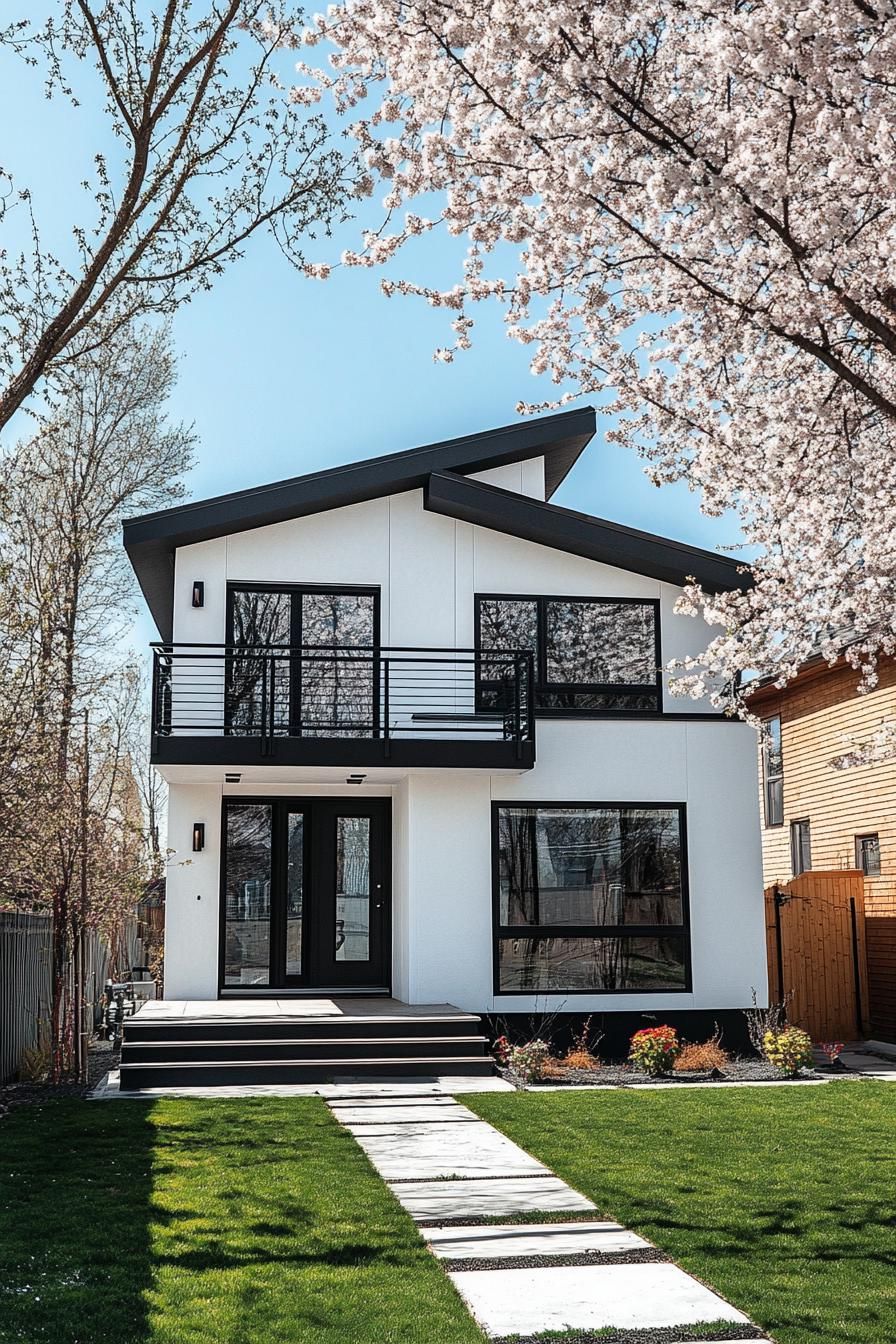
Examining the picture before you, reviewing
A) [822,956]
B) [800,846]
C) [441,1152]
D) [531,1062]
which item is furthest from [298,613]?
[800,846]

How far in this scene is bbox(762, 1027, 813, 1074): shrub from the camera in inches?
481

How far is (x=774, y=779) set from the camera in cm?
1984

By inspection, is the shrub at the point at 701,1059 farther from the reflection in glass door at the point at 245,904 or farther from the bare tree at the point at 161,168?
the bare tree at the point at 161,168

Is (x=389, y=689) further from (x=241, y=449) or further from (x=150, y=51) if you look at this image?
(x=241, y=449)

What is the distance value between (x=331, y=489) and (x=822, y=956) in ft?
26.7

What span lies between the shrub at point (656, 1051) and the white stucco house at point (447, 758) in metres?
1.36

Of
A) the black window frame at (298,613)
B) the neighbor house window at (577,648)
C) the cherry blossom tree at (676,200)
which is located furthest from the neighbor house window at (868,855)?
the cherry blossom tree at (676,200)

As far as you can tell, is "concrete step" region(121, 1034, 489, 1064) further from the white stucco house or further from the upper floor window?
the upper floor window

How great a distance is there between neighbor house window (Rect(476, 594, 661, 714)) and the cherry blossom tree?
18.7ft

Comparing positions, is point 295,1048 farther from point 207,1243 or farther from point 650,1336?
point 650,1336

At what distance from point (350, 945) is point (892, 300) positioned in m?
10.3

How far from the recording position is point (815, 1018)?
51.1 ft

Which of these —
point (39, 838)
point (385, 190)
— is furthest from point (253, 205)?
point (39, 838)

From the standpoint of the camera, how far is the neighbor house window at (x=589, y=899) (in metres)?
13.8
